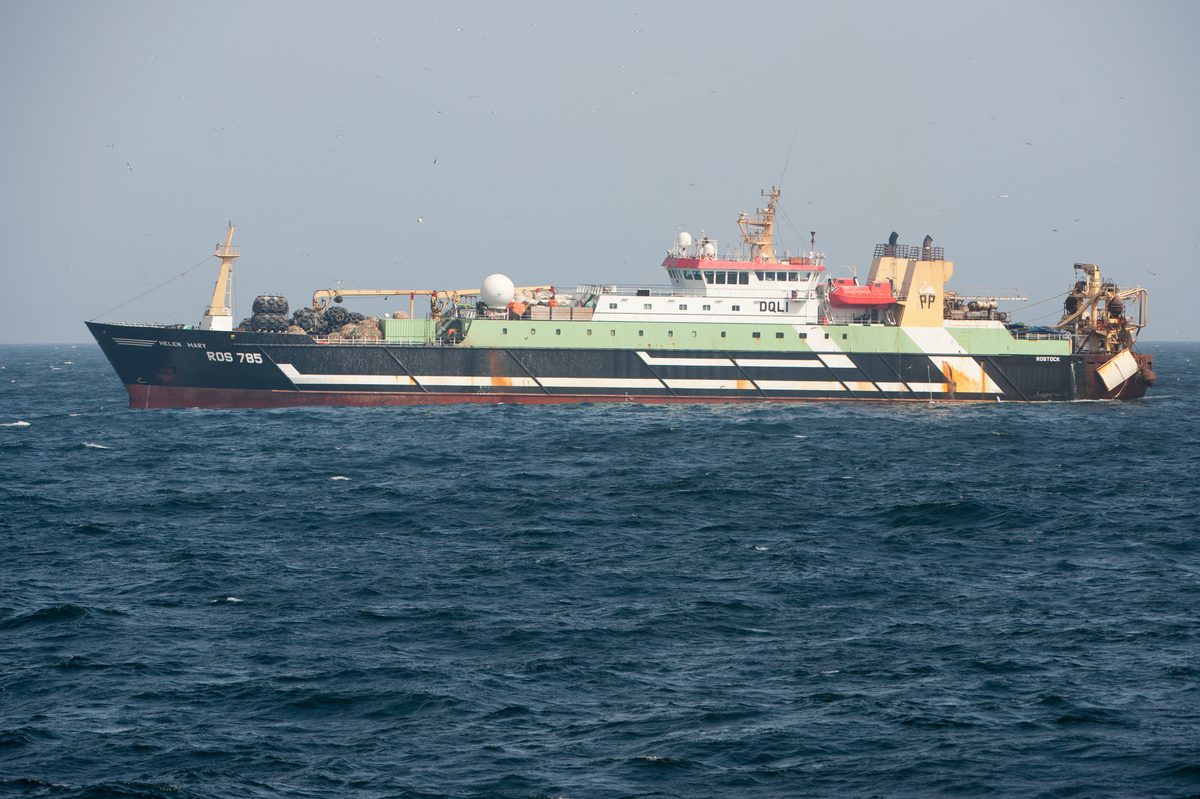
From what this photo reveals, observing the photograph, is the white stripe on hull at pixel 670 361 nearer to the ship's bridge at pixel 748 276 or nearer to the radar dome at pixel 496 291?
the ship's bridge at pixel 748 276

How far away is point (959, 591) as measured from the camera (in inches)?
1006

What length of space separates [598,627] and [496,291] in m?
40.9

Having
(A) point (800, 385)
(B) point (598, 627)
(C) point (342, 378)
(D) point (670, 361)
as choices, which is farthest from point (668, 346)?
(B) point (598, 627)

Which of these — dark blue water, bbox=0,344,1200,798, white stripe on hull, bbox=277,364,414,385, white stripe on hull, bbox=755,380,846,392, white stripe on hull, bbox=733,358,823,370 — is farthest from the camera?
white stripe on hull, bbox=755,380,846,392

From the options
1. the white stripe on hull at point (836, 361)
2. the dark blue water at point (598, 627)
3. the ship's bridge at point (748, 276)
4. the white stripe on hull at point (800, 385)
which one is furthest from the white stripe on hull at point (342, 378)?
the white stripe on hull at point (836, 361)

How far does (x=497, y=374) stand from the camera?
60750mm

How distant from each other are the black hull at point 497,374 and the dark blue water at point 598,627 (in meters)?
15.4

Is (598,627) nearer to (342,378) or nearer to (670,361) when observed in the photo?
(670,361)

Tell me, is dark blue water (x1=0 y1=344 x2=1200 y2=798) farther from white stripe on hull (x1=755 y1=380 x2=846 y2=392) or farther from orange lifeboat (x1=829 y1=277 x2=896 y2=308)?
orange lifeboat (x1=829 y1=277 x2=896 y2=308)

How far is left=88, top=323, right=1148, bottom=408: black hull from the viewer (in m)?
59.3

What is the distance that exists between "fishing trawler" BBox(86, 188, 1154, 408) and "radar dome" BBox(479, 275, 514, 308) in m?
0.06

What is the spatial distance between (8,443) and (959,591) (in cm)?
4082

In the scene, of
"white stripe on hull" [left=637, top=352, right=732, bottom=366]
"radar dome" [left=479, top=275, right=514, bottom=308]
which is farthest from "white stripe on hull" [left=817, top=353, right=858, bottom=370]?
"radar dome" [left=479, top=275, right=514, bottom=308]

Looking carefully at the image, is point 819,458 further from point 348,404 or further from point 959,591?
point 348,404
